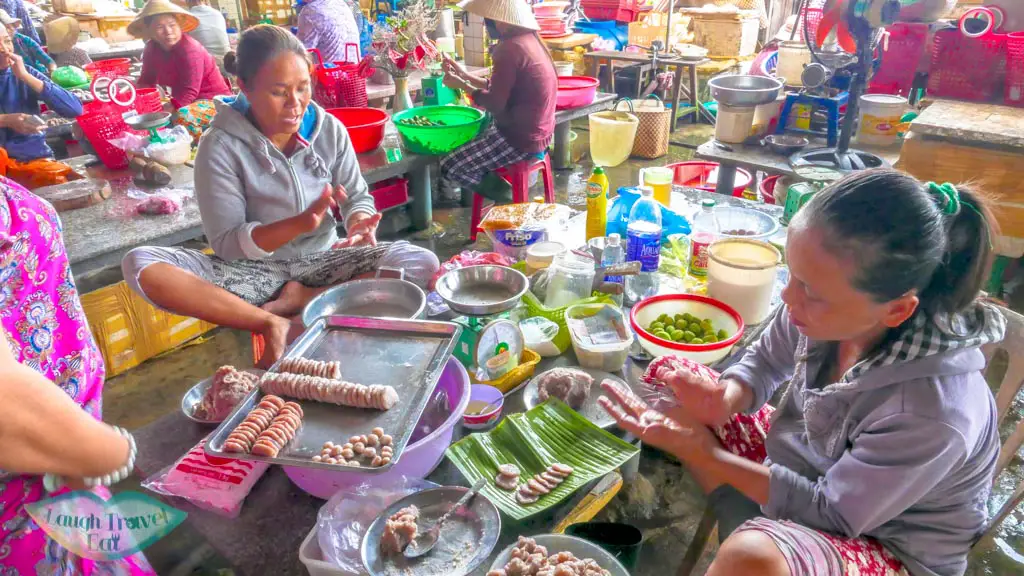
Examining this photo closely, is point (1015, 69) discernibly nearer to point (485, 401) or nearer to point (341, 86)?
point (485, 401)

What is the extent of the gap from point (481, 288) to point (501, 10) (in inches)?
100

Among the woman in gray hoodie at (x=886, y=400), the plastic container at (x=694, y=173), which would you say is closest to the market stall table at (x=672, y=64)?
the plastic container at (x=694, y=173)

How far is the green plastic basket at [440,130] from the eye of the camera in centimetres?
395

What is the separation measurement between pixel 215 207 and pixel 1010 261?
4.63 meters

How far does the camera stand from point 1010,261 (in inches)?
151

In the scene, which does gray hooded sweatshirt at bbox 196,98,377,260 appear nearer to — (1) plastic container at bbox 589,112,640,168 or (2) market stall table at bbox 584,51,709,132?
(1) plastic container at bbox 589,112,640,168

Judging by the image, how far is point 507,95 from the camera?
4.20 meters

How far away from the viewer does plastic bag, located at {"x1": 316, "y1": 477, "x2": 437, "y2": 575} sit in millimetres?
1267

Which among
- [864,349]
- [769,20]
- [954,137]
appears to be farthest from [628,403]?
[769,20]

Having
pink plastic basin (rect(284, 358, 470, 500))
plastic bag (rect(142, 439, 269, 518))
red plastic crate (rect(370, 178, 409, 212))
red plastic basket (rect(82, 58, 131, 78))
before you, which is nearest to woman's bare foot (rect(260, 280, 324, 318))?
plastic bag (rect(142, 439, 269, 518))

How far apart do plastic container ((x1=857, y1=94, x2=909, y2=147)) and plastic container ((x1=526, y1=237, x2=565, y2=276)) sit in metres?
2.65

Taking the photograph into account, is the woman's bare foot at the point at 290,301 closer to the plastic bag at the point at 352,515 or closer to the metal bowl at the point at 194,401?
the metal bowl at the point at 194,401

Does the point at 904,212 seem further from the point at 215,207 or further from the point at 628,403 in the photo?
the point at 215,207

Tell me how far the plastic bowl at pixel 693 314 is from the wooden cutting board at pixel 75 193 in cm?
278
